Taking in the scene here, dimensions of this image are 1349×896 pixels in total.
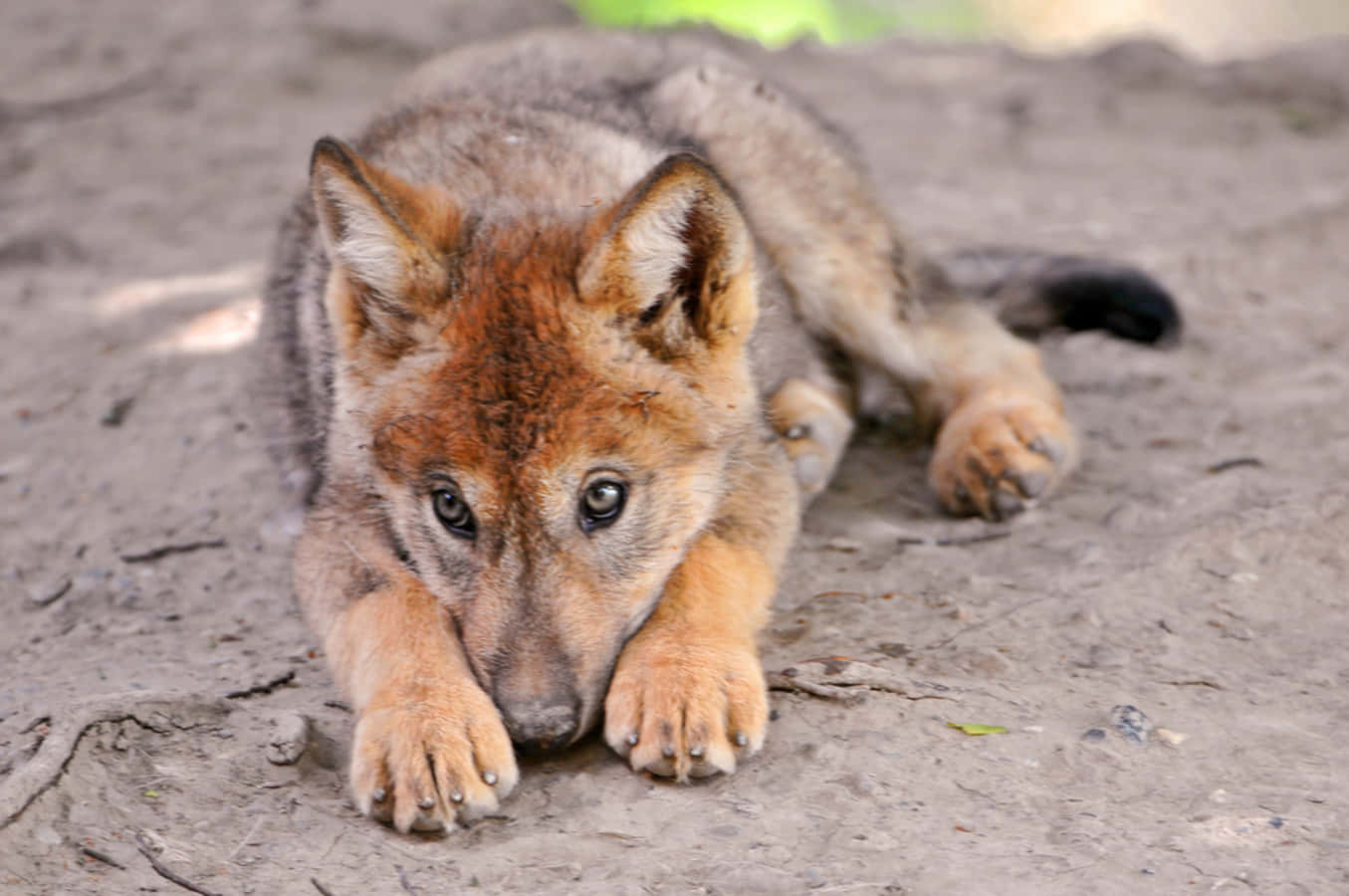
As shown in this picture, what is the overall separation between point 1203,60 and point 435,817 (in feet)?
28.5

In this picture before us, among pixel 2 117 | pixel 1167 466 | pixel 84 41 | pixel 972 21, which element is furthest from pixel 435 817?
pixel 972 21

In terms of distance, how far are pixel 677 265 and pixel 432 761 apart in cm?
122

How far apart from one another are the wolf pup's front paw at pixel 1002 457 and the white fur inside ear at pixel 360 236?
1.98m

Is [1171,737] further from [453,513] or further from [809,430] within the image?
[809,430]

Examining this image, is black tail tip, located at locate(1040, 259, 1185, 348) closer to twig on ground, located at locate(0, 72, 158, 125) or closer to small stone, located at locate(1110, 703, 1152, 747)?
small stone, located at locate(1110, 703, 1152, 747)

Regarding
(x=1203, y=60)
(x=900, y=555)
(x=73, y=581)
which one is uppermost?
(x=1203, y=60)

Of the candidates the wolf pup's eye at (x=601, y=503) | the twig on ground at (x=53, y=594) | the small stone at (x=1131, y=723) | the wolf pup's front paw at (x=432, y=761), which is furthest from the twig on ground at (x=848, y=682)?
the twig on ground at (x=53, y=594)

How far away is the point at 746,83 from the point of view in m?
4.75

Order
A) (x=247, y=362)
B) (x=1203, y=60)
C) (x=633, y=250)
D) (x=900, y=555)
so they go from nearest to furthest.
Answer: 1. (x=633, y=250)
2. (x=900, y=555)
3. (x=247, y=362)
4. (x=1203, y=60)

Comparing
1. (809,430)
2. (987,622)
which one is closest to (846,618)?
(987,622)

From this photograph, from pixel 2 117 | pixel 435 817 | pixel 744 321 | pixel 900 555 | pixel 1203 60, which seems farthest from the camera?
pixel 1203 60

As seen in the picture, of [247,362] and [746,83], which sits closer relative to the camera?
[746,83]

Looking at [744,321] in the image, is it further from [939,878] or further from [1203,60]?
[1203,60]

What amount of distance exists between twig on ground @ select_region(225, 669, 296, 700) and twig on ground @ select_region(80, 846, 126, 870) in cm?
62
